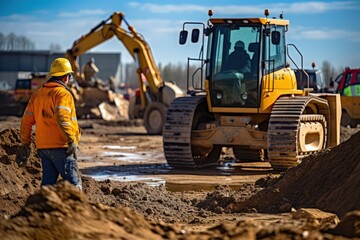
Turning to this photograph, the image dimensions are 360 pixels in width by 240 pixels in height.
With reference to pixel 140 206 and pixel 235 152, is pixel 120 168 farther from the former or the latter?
pixel 140 206

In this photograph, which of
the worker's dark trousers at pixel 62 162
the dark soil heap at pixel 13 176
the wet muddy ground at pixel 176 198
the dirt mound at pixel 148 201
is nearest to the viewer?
the wet muddy ground at pixel 176 198

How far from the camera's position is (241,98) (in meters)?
16.9

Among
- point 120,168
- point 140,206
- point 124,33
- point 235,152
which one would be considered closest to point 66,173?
point 140,206

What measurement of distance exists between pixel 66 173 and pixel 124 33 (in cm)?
1808

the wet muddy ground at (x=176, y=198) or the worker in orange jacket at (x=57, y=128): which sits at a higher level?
the worker in orange jacket at (x=57, y=128)

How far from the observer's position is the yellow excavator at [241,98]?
16.6m

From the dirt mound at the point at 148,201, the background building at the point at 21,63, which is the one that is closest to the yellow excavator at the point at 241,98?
the dirt mound at the point at 148,201

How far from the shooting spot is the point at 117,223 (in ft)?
21.7

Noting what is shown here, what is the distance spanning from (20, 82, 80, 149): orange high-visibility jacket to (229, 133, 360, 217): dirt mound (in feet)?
9.96

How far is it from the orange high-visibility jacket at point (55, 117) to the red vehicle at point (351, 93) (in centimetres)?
1895

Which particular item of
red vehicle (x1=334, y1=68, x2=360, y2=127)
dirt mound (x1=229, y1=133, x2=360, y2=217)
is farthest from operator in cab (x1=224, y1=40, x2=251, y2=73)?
red vehicle (x1=334, y1=68, x2=360, y2=127)

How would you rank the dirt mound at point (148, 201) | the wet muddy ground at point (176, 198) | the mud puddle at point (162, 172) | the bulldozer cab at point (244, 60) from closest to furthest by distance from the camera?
the wet muddy ground at point (176, 198)
the dirt mound at point (148, 201)
the mud puddle at point (162, 172)
the bulldozer cab at point (244, 60)

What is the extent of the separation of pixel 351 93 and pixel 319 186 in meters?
16.0

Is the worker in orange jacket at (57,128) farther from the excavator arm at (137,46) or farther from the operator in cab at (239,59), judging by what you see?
the excavator arm at (137,46)
